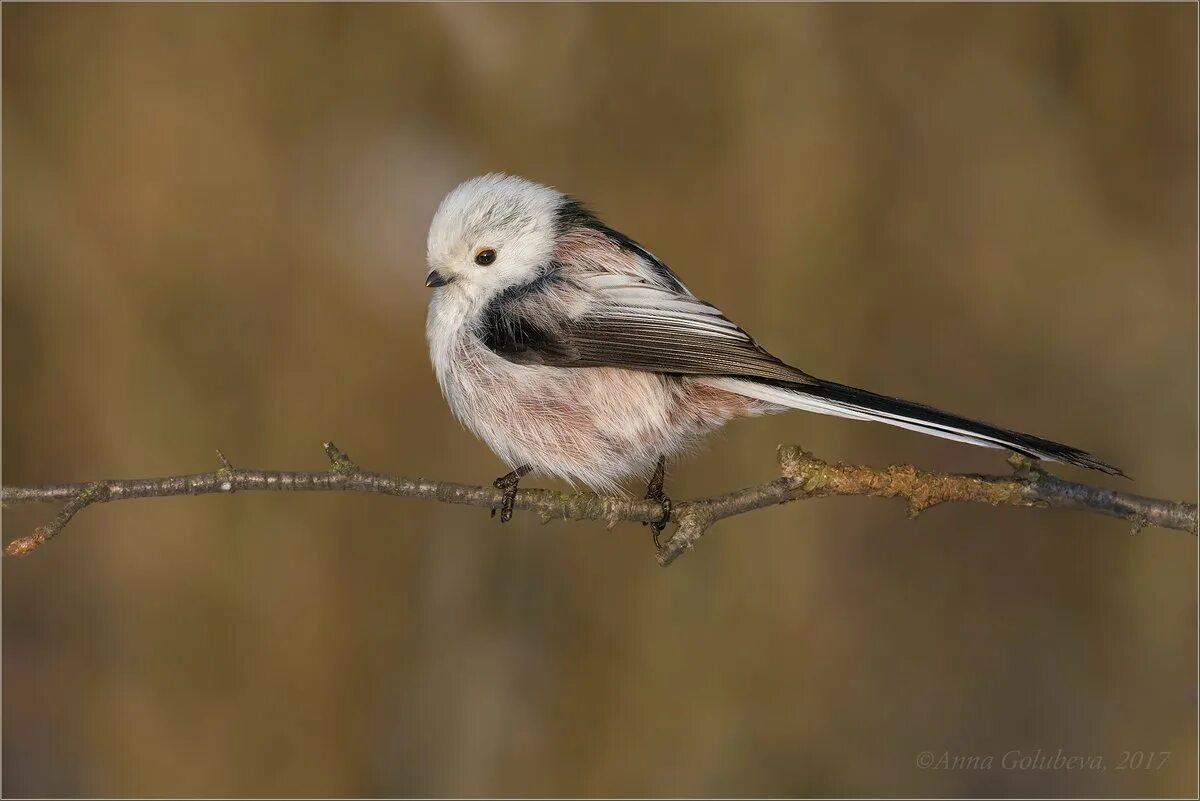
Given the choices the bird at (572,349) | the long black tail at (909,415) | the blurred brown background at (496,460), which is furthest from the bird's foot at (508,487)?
the blurred brown background at (496,460)

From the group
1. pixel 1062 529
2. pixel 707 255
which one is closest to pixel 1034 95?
pixel 707 255

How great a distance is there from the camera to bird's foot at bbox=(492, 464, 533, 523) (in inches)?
105

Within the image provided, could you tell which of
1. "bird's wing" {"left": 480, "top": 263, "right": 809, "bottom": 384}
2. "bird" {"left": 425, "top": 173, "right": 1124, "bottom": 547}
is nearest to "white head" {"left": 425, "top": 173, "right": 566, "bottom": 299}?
"bird" {"left": 425, "top": 173, "right": 1124, "bottom": 547}

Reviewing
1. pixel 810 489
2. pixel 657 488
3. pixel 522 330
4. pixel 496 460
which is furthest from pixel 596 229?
pixel 496 460

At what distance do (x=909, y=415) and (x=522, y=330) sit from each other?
1248 millimetres

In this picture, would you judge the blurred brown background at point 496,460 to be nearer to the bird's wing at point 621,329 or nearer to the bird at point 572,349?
the bird at point 572,349

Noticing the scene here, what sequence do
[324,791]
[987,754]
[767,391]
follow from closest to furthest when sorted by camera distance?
[767,391] → [987,754] → [324,791]

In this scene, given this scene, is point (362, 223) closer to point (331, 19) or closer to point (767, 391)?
point (331, 19)

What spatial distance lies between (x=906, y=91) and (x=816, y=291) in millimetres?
1265

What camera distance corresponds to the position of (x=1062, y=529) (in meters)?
5.29

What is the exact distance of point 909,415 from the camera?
235 centimetres

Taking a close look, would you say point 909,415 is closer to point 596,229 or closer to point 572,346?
point 572,346

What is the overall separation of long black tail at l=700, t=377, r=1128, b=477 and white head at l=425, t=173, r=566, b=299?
36.2 inches

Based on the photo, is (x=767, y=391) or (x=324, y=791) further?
(x=324, y=791)
